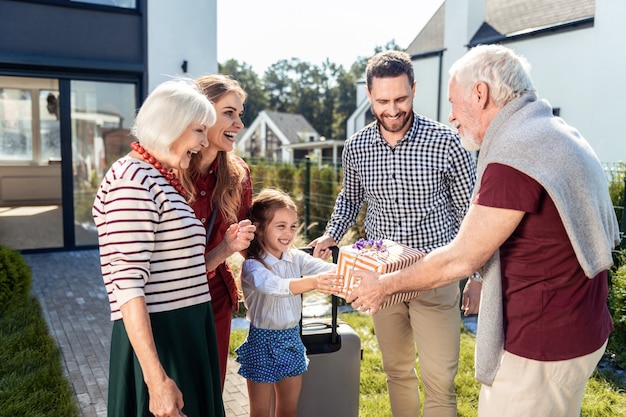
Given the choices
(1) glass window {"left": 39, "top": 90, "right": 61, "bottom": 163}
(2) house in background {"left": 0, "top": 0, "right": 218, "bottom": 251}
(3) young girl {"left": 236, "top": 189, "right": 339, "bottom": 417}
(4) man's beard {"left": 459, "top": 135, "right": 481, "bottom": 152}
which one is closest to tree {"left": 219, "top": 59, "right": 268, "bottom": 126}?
(2) house in background {"left": 0, "top": 0, "right": 218, "bottom": 251}

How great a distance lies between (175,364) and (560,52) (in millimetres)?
13492

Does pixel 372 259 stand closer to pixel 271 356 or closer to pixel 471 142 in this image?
pixel 471 142

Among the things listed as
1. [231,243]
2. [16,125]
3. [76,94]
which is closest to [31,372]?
[231,243]

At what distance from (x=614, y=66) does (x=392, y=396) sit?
36.3 ft

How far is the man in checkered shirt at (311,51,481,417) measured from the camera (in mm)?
2883

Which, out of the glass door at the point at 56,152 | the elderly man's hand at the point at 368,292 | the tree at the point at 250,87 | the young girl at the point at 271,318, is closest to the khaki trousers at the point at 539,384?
the elderly man's hand at the point at 368,292

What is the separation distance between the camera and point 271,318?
280 centimetres

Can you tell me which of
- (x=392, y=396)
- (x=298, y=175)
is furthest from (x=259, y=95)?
(x=392, y=396)

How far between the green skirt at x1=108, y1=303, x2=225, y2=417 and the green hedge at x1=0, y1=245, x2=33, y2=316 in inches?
162

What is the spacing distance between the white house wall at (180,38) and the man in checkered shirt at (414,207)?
734cm

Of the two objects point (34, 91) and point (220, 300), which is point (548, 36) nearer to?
point (34, 91)

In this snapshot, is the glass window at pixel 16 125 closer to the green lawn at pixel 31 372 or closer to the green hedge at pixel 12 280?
the green hedge at pixel 12 280

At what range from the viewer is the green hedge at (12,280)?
217 inches

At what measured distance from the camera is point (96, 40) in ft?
30.4
